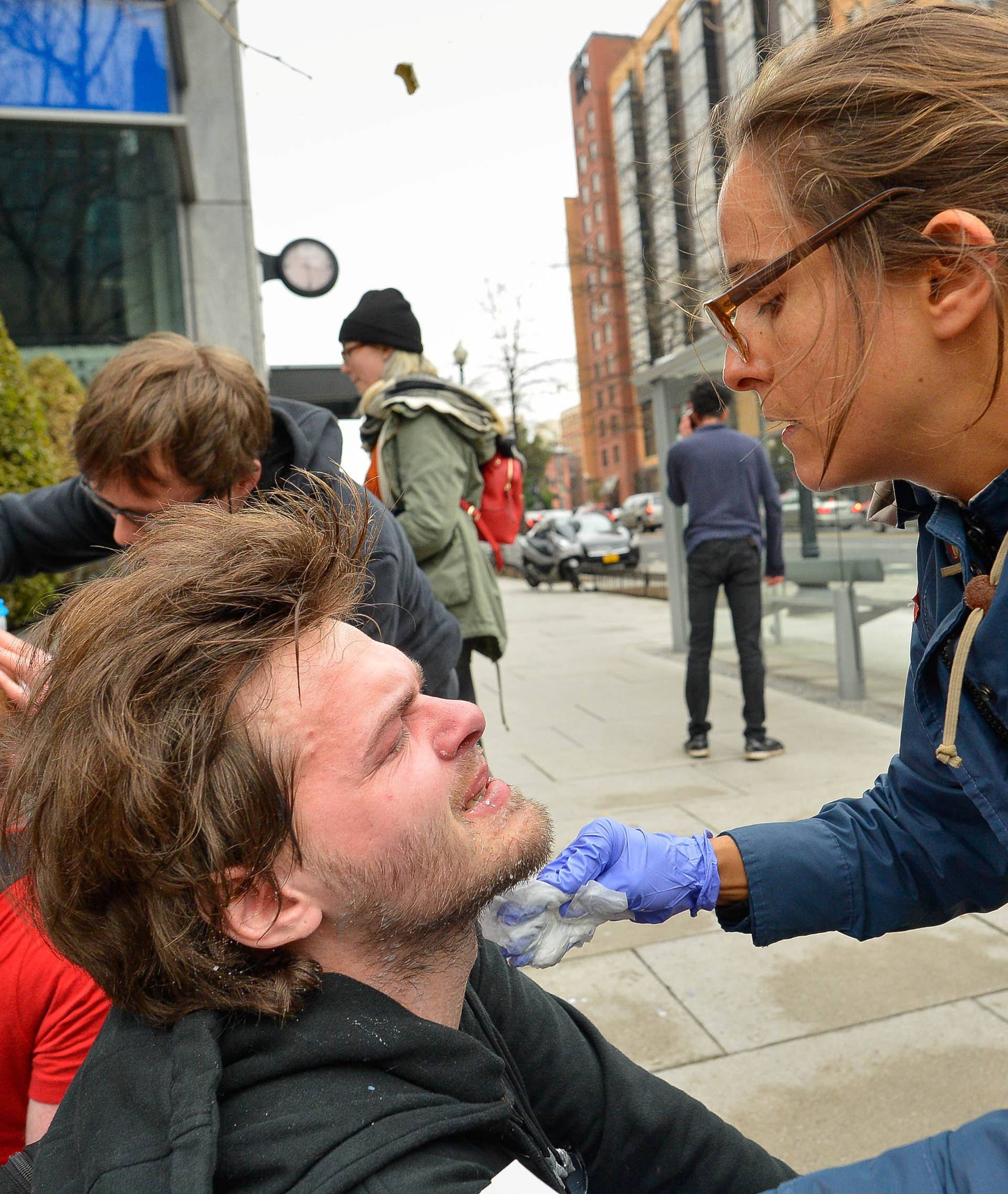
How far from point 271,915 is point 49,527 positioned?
178 centimetres

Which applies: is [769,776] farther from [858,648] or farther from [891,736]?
[858,648]

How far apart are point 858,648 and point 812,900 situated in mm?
5858

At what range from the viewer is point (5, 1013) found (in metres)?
1.44

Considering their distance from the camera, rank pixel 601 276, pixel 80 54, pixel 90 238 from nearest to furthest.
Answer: pixel 80 54, pixel 90 238, pixel 601 276

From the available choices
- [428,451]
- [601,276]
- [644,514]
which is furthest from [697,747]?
[601,276]

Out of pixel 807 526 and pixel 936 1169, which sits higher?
pixel 807 526

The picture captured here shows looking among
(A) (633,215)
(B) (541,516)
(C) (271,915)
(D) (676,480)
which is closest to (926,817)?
(C) (271,915)

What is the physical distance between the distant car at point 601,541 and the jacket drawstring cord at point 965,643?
18841mm

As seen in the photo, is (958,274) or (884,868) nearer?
(958,274)

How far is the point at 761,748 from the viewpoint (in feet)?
18.7

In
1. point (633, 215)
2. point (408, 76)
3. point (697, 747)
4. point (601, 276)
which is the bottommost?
point (697, 747)

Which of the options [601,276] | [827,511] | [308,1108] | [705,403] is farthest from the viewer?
[601,276]

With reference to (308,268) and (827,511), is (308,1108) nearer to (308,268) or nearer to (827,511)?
(827,511)

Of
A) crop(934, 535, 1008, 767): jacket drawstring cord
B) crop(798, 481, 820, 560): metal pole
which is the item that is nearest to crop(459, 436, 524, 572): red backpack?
crop(934, 535, 1008, 767): jacket drawstring cord
